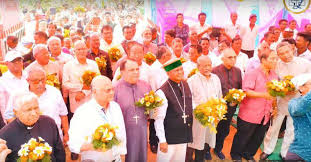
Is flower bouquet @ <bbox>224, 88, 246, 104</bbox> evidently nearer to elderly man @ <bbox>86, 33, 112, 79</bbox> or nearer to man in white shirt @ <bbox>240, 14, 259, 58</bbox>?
elderly man @ <bbox>86, 33, 112, 79</bbox>

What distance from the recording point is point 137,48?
482 centimetres

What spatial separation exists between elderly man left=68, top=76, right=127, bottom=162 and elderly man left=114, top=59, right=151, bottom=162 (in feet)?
1.22

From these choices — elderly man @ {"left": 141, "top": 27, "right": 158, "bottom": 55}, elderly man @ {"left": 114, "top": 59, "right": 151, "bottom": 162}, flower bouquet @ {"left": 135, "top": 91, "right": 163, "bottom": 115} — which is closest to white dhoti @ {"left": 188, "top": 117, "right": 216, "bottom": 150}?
elderly man @ {"left": 114, "top": 59, "right": 151, "bottom": 162}

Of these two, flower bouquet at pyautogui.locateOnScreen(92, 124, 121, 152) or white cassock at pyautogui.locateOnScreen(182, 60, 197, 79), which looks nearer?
flower bouquet at pyautogui.locateOnScreen(92, 124, 121, 152)

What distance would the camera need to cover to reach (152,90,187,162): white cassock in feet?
12.2

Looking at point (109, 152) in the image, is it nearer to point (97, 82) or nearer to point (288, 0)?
point (97, 82)

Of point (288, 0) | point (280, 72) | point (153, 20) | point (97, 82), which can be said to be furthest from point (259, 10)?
point (97, 82)

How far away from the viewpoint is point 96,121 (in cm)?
308

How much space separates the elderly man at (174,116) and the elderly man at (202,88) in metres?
0.34

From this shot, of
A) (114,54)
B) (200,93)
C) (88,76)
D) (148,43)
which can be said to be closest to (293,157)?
(200,93)

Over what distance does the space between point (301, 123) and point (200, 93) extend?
1.50 m

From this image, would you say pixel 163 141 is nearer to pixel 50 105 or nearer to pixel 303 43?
pixel 50 105

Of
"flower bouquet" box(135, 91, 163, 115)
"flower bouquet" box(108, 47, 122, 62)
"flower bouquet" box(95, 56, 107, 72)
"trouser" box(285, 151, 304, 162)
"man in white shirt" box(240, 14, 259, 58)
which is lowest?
"trouser" box(285, 151, 304, 162)

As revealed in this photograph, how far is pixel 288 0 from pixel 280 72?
6539 millimetres
